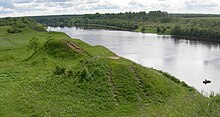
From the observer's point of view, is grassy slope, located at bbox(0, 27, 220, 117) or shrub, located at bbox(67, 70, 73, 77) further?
shrub, located at bbox(67, 70, 73, 77)

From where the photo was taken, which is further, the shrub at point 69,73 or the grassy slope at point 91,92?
the shrub at point 69,73

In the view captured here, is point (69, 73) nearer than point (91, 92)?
No

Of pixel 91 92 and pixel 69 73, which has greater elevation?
pixel 69 73

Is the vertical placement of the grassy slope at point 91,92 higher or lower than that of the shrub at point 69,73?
lower

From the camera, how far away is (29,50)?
152ft

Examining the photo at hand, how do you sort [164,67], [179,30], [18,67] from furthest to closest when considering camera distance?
[179,30] → [164,67] → [18,67]

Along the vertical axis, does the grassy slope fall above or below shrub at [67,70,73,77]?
below

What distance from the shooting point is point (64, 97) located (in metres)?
21.8

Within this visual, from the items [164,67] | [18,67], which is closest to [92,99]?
[18,67]

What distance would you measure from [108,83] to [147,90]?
313cm

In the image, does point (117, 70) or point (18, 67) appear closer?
point (117, 70)

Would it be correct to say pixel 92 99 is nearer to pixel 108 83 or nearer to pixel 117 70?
pixel 108 83

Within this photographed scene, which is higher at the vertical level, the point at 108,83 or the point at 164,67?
the point at 108,83

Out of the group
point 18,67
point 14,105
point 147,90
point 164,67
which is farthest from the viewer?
point 164,67
